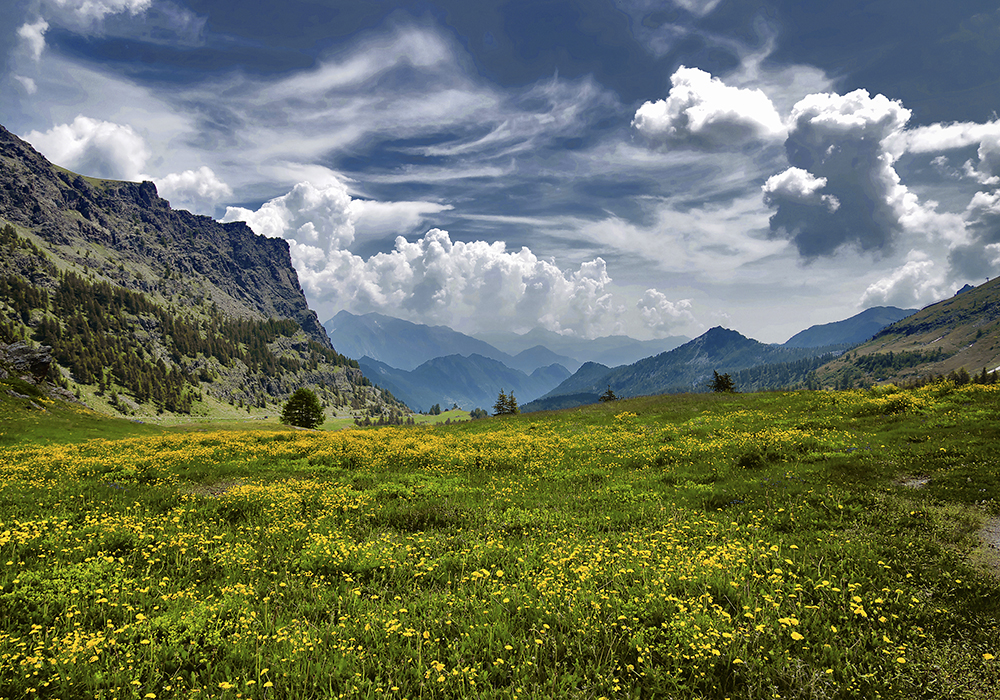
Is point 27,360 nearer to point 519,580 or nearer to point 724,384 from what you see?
point 519,580

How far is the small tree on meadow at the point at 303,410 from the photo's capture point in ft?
295

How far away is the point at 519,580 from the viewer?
958cm

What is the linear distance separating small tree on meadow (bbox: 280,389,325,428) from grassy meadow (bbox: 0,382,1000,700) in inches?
2903

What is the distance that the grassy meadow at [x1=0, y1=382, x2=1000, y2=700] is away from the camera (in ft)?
21.6

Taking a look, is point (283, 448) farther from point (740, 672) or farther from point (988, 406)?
point (988, 406)

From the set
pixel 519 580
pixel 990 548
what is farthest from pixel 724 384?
pixel 519 580

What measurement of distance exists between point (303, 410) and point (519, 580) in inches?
3623

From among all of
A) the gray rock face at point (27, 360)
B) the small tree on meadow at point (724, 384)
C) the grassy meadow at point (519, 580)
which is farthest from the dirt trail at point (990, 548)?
the gray rock face at point (27, 360)

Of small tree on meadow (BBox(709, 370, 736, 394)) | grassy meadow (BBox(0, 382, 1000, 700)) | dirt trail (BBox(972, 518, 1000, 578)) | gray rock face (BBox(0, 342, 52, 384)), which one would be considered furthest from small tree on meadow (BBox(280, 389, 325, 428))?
dirt trail (BBox(972, 518, 1000, 578))

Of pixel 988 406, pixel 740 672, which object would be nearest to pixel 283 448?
pixel 740 672

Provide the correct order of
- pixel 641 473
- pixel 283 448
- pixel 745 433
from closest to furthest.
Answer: pixel 641 473 → pixel 745 433 → pixel 283 448

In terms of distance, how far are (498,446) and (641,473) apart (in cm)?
992

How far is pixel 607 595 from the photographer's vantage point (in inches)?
341

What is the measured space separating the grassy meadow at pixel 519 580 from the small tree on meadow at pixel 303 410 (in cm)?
7373
